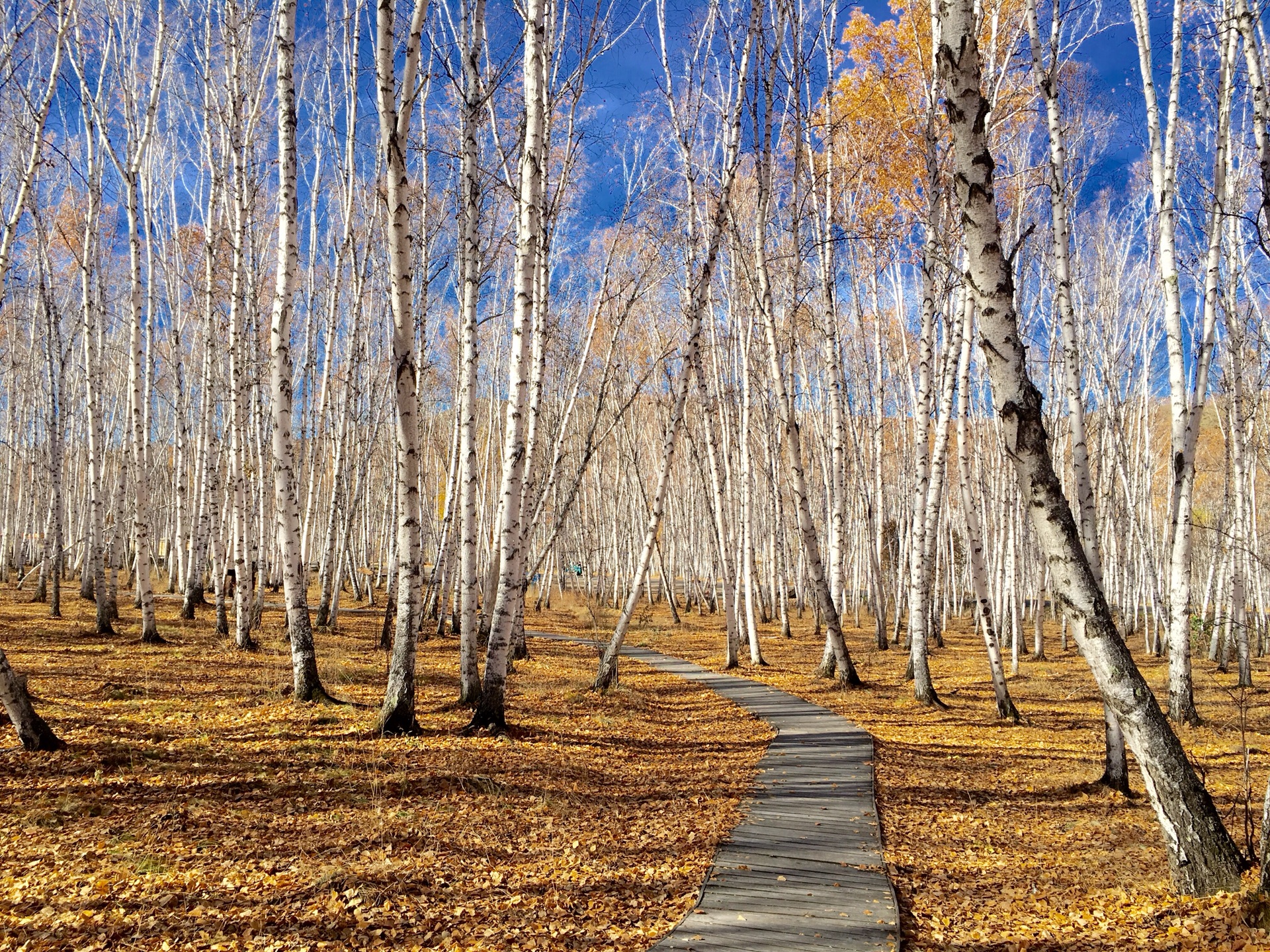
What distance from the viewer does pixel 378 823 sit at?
15.3 feet

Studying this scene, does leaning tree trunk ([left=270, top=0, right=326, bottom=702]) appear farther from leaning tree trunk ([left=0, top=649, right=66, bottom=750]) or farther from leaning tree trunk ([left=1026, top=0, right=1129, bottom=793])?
leaning tree trunk ([left=1026, top=0, right=1129, bottom=793])

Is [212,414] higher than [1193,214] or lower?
lower

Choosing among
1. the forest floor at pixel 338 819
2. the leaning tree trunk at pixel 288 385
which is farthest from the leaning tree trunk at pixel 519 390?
the leaning tree trunk at pixel 288 385

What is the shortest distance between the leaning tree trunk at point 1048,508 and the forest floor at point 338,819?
246 cm

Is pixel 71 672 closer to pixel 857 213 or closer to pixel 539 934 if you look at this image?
pixel 539 934

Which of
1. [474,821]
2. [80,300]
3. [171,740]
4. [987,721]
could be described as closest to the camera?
[474,821]

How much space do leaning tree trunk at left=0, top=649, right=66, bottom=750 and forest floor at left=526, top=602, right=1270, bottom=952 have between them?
6.03 meters

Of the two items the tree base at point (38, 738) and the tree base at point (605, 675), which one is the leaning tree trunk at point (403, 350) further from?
the tree base at point (605, 675)

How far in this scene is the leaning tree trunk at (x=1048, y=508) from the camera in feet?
11.5

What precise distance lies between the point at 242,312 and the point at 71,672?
5473 mm

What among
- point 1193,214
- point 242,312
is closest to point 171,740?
point 242,312

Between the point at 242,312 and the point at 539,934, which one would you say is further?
the point at 242,312

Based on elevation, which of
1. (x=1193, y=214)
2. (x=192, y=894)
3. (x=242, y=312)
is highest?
(x=1193, y=214)

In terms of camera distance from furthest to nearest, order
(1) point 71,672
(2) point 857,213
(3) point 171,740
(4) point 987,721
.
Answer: (2) point 857,213 < (4) point 987,721 < (1) point 71,672 < (3) point 171,740
